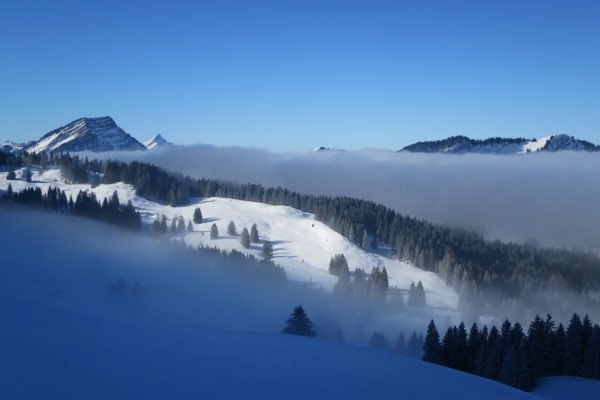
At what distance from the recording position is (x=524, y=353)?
33531 millimetres

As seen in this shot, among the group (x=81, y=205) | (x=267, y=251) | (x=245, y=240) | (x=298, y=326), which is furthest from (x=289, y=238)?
(x=298, y=326)

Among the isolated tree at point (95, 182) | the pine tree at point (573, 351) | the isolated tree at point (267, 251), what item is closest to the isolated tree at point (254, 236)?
the isolated tree at point (267, 251)

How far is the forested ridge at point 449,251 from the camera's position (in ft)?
311

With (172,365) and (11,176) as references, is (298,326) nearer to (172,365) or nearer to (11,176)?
(172,365)

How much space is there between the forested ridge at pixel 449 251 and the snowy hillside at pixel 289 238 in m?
3.61

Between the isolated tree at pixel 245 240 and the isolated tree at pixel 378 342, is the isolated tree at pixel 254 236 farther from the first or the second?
the isolated tree at pixel 378 342

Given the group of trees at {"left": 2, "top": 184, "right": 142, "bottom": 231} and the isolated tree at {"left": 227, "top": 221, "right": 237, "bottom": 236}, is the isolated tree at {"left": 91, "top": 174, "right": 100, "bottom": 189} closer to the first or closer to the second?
the group of trees at {"left": 2, "top": 184, "right": 142, "bottom": 231}

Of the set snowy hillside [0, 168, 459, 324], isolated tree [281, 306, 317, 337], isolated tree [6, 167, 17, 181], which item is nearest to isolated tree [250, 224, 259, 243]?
snowy hillside [0, 168, 459, 324]

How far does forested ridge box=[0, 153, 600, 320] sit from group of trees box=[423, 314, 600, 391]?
149ft

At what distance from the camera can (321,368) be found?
17875mm

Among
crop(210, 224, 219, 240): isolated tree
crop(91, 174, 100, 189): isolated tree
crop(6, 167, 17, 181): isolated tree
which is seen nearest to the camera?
crop(210, 224, 219, 240): isolated tree

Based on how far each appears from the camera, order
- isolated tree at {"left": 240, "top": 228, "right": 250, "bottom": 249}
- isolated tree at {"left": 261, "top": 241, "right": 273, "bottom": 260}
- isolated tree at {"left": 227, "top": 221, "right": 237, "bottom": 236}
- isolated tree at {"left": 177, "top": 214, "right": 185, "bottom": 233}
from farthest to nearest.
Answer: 1. isolated tree at {"left": 227, "top": 221, "right": 237, "bottom": 236}
2. isolated tree at {"left": 177, "top": 214, "right": 185, "bottom": 233}
3. isolated tree at {"left": 240, "top": 228, "right": 250, "bottom": 249}
4. isolated tree at {"left": 261, "top": 241, "right": 273, "bottom": 260}

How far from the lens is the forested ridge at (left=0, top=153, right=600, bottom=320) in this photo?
9488cm

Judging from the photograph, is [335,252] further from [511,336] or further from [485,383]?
[485,383]
